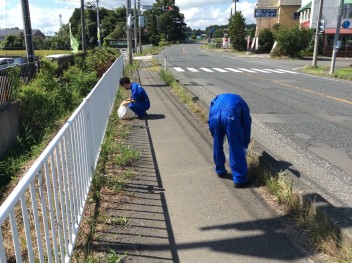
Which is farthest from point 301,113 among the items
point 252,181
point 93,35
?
point 93,35

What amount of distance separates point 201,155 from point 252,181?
1296mm

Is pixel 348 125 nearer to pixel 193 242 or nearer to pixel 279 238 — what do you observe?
pixel 279 238

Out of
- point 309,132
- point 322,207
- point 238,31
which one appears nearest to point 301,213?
point 322,207

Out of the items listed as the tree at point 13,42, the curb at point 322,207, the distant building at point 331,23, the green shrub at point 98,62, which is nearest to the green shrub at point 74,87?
the green shrub at point 98,62

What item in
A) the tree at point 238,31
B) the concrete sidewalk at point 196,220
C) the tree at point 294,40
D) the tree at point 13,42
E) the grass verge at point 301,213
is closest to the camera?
the grass verge at point 301,213

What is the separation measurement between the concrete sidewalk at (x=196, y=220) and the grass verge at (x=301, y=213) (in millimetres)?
109

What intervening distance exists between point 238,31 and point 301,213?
53623 mm

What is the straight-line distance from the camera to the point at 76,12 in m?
99.7

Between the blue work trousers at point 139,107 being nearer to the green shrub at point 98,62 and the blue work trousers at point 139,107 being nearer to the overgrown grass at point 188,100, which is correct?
the overgrown grass at point 188,100

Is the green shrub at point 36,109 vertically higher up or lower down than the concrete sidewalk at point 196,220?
higher up

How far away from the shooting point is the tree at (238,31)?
5359 cm

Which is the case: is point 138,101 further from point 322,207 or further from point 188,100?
point 322,207

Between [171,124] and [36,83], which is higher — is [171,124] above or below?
below

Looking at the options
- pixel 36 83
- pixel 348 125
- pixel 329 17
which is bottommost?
pixel 348 125
